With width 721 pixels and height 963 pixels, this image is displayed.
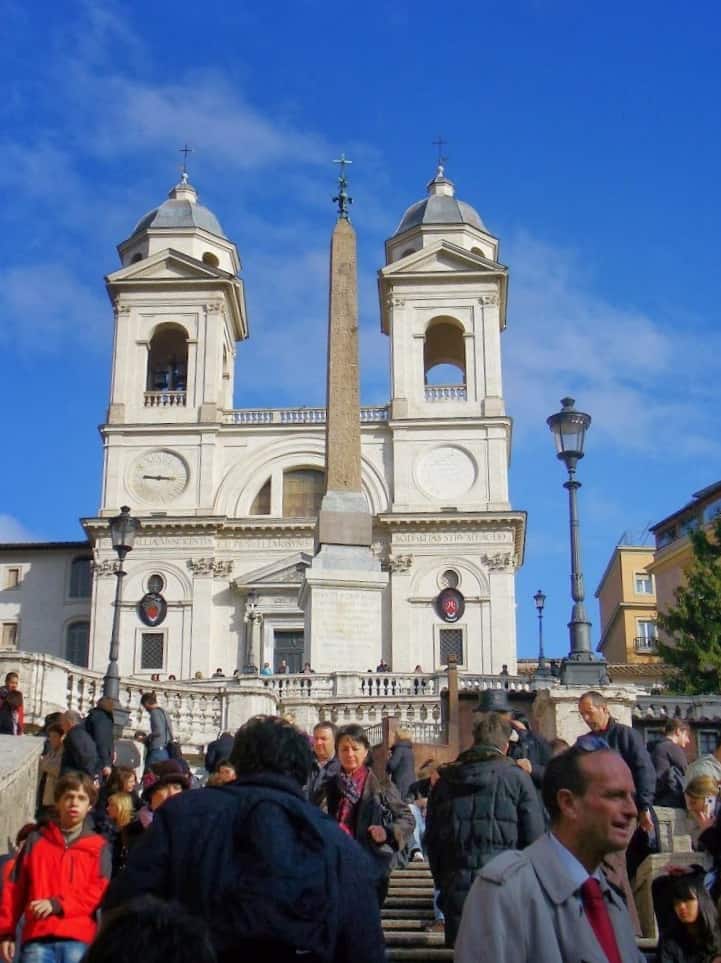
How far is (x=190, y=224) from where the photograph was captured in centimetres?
5409

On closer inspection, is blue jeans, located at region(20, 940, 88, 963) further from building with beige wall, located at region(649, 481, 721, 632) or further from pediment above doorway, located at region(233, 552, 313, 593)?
building with beige wall, located at region(649, 481, 721, 632)

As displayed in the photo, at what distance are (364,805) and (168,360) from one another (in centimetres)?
4726

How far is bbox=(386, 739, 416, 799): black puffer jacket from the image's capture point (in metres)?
12.8

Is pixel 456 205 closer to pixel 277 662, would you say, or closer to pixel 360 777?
pixel 277 662

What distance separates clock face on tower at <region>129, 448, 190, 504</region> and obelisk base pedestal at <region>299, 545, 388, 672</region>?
71.0ft

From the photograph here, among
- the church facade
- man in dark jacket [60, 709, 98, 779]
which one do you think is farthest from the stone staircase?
the church facade

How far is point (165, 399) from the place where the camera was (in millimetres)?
50625

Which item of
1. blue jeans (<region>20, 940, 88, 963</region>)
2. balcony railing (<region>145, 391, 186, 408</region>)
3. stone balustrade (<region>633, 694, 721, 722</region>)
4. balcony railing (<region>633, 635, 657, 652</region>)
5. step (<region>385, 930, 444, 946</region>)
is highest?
balcony railing (<region>145, 391, 186, 408</region>)

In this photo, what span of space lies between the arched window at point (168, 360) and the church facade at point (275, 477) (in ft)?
0.30

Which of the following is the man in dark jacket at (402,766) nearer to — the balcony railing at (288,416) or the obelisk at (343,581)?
the obelisk at (343,581)

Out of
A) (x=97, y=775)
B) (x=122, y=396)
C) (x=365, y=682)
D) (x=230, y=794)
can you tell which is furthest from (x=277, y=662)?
(x=230, y=794)

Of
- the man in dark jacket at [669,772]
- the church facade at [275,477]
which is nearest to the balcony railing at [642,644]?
the church facade at [275,477]

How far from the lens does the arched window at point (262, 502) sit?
1954 inches

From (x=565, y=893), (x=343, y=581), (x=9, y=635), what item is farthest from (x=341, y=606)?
(x=9, y=635)
